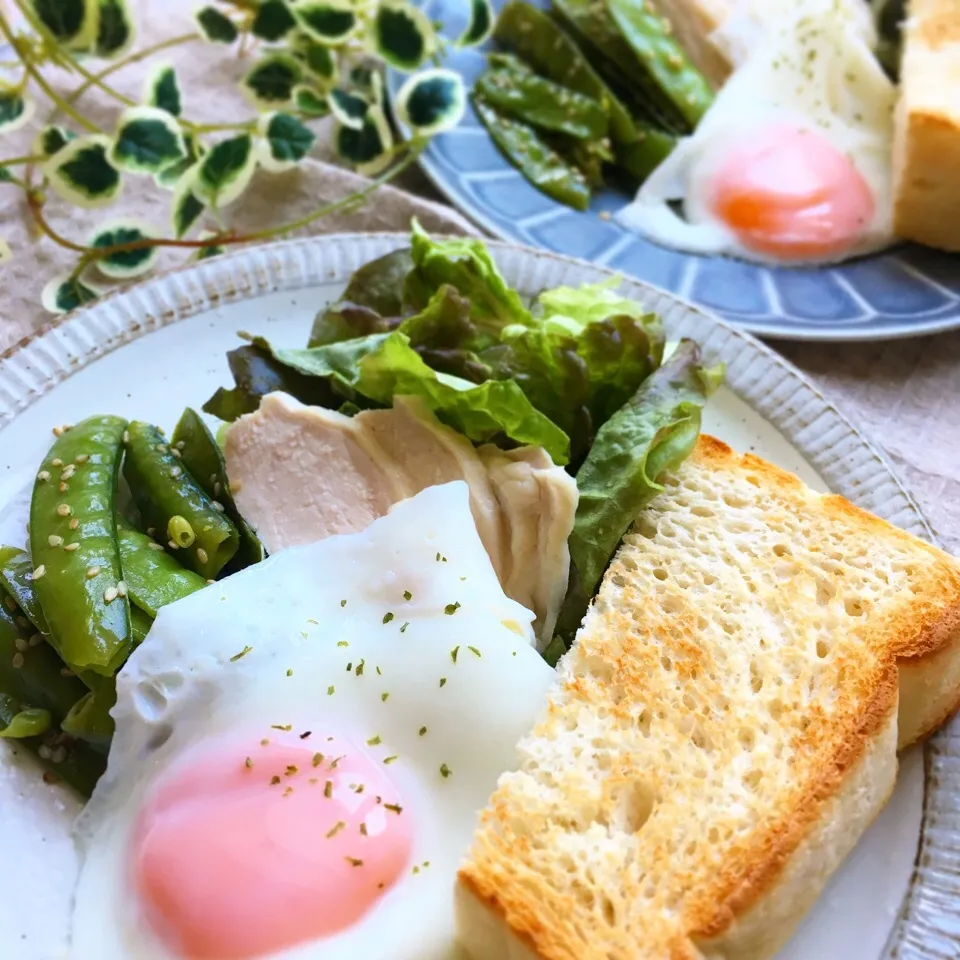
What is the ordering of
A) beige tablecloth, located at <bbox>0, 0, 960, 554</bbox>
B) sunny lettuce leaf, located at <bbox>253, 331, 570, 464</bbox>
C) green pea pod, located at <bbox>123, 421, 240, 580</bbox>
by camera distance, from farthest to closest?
beige tablecloth, located at <bbox>0, 0, 960, 554</bbox> < sunny lettuce leaf, located at <bbox>253, 331, 570, 464</bbox> < green pea pod, located at <bbox>123, 421, 240, 580</bbox>

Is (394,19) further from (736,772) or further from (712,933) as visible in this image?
(712,933)

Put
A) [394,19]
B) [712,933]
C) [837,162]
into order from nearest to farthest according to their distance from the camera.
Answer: [712,933], [394,19], [837,162]

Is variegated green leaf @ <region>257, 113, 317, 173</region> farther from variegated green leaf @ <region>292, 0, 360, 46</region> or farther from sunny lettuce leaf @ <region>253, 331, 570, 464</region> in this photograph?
sunny lettuce leaf @ <region>253, 331, 570, 464</region>

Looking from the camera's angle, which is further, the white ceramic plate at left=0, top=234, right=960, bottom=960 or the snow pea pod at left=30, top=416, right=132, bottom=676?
the snow pea pod at left=30, top=416, right=132, bottom=676

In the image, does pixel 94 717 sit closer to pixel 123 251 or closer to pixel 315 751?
pixel 315 751

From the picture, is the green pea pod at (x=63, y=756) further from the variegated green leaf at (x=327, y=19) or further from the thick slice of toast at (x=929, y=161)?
the thick slice of toast at (x=929, y=161)

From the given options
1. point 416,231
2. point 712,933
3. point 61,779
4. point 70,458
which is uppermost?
point 416,231

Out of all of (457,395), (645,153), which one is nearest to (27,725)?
(457,395)

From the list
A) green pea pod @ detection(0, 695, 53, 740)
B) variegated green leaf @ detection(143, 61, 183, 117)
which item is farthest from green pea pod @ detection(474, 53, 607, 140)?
green pea pod @ detection(0, 695, 53, 740)

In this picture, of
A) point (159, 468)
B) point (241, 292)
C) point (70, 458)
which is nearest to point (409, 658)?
point (159, 468)
